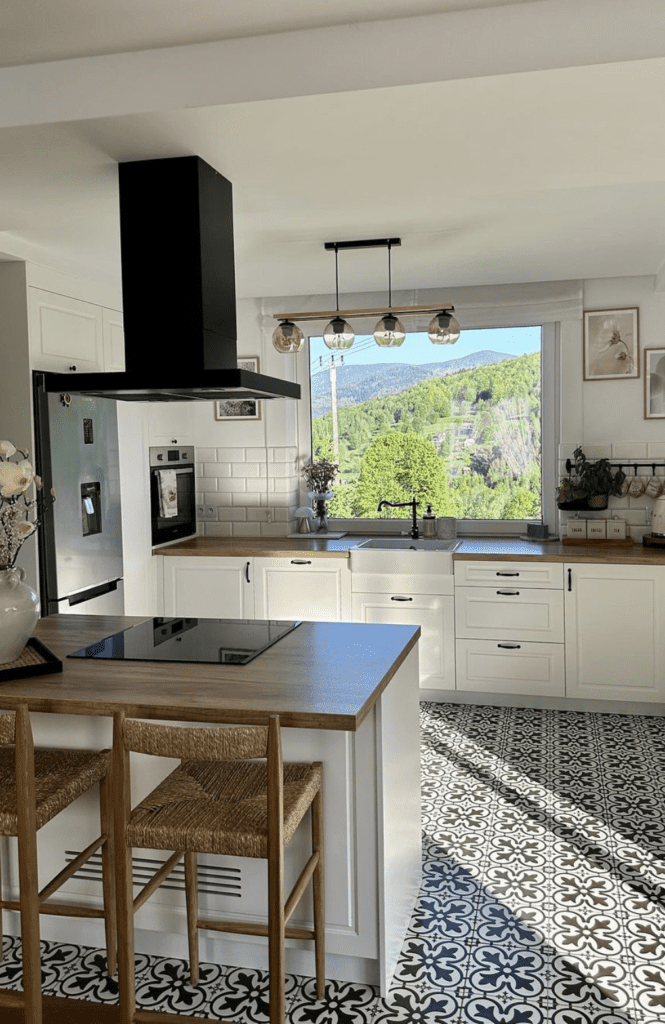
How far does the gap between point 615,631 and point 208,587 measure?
2.46m

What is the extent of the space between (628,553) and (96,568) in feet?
9.53

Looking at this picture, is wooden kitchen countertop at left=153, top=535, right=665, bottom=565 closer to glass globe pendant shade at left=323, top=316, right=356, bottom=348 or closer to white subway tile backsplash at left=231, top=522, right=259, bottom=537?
white subway tile backsplash at left=231, top=522, right=259, bottom=537

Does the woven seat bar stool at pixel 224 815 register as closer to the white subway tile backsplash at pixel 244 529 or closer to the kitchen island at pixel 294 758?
the kitchen island at pixel 294 758

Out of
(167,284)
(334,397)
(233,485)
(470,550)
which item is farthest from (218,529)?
(167,284)

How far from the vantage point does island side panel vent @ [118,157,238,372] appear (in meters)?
2.83

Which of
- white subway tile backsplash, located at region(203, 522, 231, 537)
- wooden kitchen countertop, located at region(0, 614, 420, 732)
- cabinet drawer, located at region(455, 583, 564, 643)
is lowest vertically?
cabinet drawer, located at region(455, 583, 564, 643)

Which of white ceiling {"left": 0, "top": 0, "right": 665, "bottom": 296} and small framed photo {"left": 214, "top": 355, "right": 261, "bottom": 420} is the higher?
white ceiling {"left": 0, "top": 0, "right": 665, "bottom": 296}

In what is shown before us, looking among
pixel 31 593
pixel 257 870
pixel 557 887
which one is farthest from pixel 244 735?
pixel 557 887

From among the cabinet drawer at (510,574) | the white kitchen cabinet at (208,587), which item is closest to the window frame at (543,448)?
the cabinet drawer at (510,574)

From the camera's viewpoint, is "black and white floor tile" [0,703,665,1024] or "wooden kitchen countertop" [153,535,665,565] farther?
"wooden kitchen countertop" [153,535,665,565]

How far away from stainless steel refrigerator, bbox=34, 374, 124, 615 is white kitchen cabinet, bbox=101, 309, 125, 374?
0.89ft

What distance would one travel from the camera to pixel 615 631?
4781 mm

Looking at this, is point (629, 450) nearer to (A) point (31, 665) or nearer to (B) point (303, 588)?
(B) point (303, 588)

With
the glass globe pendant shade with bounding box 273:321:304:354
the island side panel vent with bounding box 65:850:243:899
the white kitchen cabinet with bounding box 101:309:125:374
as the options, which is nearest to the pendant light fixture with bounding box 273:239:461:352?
the glass globe pendant shade with bounding box 273:321:304:354
